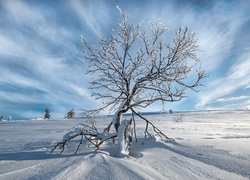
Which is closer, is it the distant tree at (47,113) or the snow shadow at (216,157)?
the snow shadow at (216,157)

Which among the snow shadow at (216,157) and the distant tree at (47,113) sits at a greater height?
the distant tree at (47,113)

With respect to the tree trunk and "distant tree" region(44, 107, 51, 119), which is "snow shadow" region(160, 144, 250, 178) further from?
"distant tree" region(44, 107, 51, 119)

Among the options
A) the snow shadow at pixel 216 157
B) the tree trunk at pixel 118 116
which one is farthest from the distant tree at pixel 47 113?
the snow shadow at pixel 216 157

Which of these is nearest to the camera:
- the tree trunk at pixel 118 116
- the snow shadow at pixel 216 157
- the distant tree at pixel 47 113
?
the snow shadow at pixel 216 157

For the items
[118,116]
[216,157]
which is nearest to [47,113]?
[118,116]

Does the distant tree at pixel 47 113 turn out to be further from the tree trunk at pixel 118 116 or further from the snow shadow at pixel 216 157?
the snow shadow at pixel 216 157

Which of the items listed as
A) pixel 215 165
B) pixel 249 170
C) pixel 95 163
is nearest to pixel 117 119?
pixel 95 163

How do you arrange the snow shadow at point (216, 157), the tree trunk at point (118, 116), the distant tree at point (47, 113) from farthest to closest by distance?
the distant tree at point (47, 113) < the tree trunk at point (118, 116) < the snow shadow at point (216, 157)

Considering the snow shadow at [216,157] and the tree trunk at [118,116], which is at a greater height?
the tree trunk at [118,116]

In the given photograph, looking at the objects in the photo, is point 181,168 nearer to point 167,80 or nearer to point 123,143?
point 123,143

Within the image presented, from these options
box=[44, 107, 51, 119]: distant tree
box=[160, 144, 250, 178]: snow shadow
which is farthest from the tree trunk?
box=[44, 107, 51, 119]: distant tree

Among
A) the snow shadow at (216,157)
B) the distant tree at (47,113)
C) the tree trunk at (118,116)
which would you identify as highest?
the distant tree at (47,113)

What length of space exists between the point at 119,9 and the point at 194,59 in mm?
2197

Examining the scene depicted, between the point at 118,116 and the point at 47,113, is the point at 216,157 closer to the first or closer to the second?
the point at 118,116
